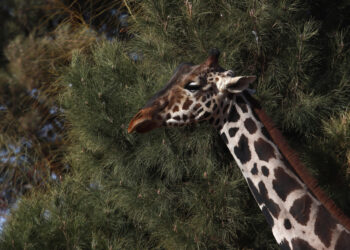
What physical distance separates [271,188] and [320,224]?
0.81ft

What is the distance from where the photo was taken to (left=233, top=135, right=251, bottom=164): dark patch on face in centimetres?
224

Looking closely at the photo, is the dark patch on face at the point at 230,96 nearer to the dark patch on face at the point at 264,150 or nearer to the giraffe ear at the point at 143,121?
the dark patch on face at the point at 264,150

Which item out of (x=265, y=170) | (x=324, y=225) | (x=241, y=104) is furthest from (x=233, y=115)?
(x=324, y=225)

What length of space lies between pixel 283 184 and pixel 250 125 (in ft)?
1.00

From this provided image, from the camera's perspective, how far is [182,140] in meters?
3.38

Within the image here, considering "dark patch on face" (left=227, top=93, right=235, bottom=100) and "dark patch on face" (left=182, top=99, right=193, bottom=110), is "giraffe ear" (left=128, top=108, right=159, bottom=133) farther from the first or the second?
"dark patch on face" (left=227, top=93, right=235, bottom=100)

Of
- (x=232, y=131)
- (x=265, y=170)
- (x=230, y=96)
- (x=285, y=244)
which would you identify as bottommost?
(x=285, y=244)

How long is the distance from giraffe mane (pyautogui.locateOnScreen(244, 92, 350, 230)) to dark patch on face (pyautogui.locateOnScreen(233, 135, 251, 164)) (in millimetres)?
116

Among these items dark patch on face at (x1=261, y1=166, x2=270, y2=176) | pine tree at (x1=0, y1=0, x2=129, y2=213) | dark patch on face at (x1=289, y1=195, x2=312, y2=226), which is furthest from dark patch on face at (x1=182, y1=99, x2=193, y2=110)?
pine tree at (x1=0, y1=0, x2=129, y2=213)

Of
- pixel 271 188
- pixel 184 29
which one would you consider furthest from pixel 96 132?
pixel 271 188

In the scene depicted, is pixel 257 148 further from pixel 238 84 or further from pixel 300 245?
pixel 300 245

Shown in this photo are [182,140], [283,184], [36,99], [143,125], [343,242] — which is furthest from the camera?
[36,99]

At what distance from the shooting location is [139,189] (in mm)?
3434

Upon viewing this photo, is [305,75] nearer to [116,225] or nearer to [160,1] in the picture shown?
[160,1]
